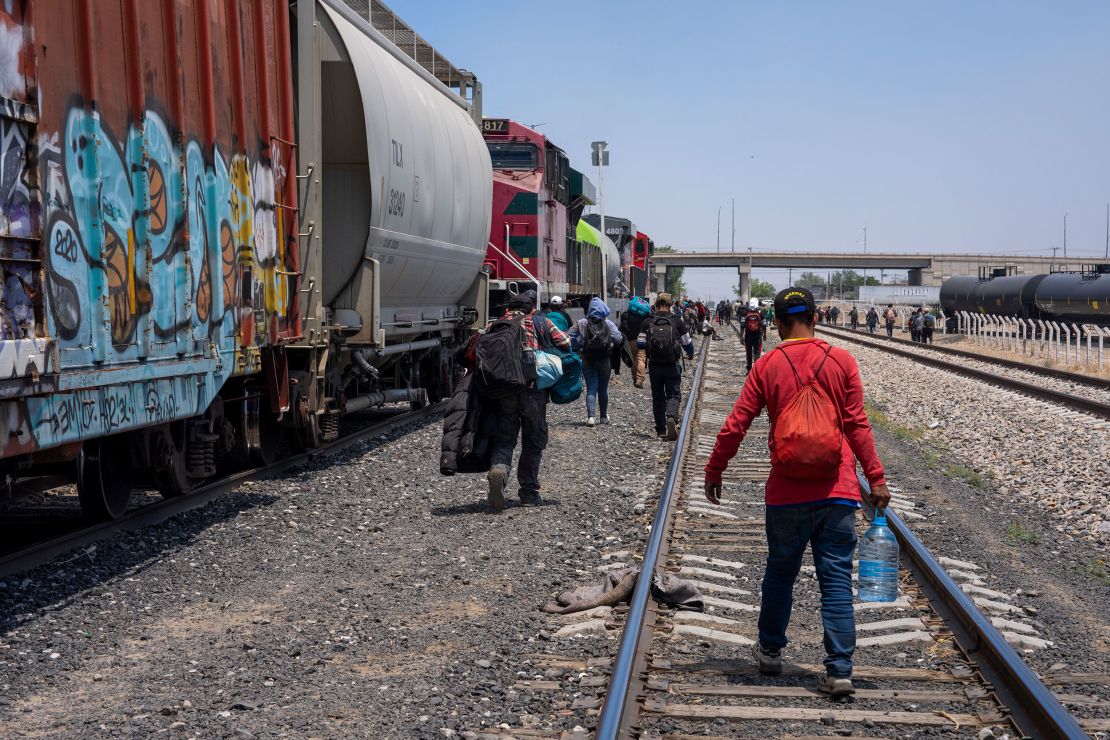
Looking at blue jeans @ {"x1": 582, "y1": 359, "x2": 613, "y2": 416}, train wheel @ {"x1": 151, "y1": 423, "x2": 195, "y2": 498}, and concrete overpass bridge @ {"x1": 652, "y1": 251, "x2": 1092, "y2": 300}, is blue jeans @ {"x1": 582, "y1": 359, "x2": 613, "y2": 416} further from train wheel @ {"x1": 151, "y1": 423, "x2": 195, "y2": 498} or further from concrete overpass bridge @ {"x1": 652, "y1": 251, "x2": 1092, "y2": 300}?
concrete overpass bridge @ {"x1": 652, "y1": 251, "x2": 1092, "y2": 300}

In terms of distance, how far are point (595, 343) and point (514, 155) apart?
26.1 feet

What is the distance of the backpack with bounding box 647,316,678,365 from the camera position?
46.7ft

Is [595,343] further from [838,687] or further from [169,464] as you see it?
[838,687]

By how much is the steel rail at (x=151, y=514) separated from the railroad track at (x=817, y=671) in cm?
377

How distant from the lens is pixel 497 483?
9.57 metres

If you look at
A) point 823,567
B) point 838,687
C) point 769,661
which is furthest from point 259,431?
point 838,687

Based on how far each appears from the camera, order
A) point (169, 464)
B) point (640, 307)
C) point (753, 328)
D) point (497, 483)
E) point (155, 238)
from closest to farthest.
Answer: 1. point (155, 238)
2. point (169, 464)
3. point (497, 483)
4. point (640, 307)
5. point (753, 328)

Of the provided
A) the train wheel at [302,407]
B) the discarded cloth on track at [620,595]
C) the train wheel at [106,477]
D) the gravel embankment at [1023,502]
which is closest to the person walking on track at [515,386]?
the train wheel at [302,407]

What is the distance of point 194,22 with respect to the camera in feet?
28.2

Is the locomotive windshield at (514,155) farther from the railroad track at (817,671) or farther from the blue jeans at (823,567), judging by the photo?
the blue jeans at (823,567)

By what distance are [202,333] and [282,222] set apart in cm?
232

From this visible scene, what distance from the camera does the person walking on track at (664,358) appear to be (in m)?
14.3

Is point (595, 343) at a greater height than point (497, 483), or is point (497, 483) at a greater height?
point (595, 343)

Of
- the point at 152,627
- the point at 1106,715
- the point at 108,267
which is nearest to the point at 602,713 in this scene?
the point at 1106,715
